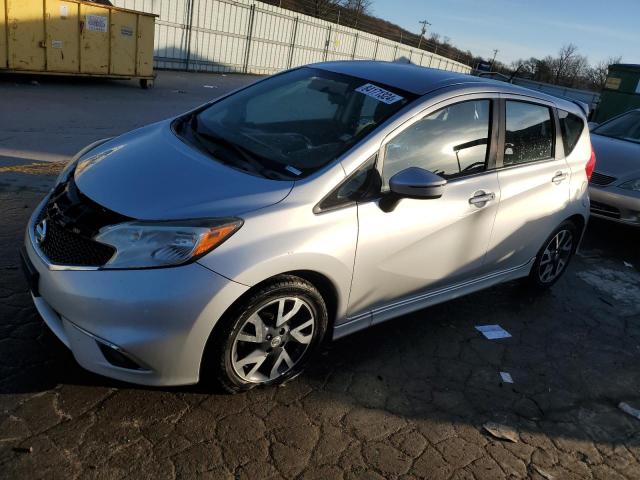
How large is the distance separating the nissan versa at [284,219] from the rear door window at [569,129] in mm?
290

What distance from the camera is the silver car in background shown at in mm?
6355

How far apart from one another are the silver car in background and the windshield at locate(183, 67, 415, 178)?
13.8 feet

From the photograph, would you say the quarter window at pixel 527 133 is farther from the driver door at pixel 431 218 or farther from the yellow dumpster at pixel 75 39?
the yellow dumpster at pixel 75 39

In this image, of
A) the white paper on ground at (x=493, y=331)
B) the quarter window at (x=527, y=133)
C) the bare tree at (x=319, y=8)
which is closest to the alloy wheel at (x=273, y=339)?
the white paper on ground at (x=493, y=331)

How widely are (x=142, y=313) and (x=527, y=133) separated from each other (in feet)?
9.80

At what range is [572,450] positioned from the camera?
117 inches

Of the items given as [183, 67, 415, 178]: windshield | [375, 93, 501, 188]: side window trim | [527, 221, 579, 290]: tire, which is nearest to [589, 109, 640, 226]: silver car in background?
[527, 221, 579, 290]: tire

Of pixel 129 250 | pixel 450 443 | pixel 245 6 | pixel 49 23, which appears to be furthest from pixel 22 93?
pixel 245 6

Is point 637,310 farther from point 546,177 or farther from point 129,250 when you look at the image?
point 129,250

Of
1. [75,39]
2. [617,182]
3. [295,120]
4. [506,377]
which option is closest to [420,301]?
[506,377]

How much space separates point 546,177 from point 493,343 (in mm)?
1296

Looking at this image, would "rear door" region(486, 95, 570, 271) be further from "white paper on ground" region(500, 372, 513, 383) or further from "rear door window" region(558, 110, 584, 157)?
"white paper on ground" region(500, 372, 513, 383)

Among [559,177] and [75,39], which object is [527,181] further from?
[75,39]

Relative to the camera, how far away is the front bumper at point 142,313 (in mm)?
2418
